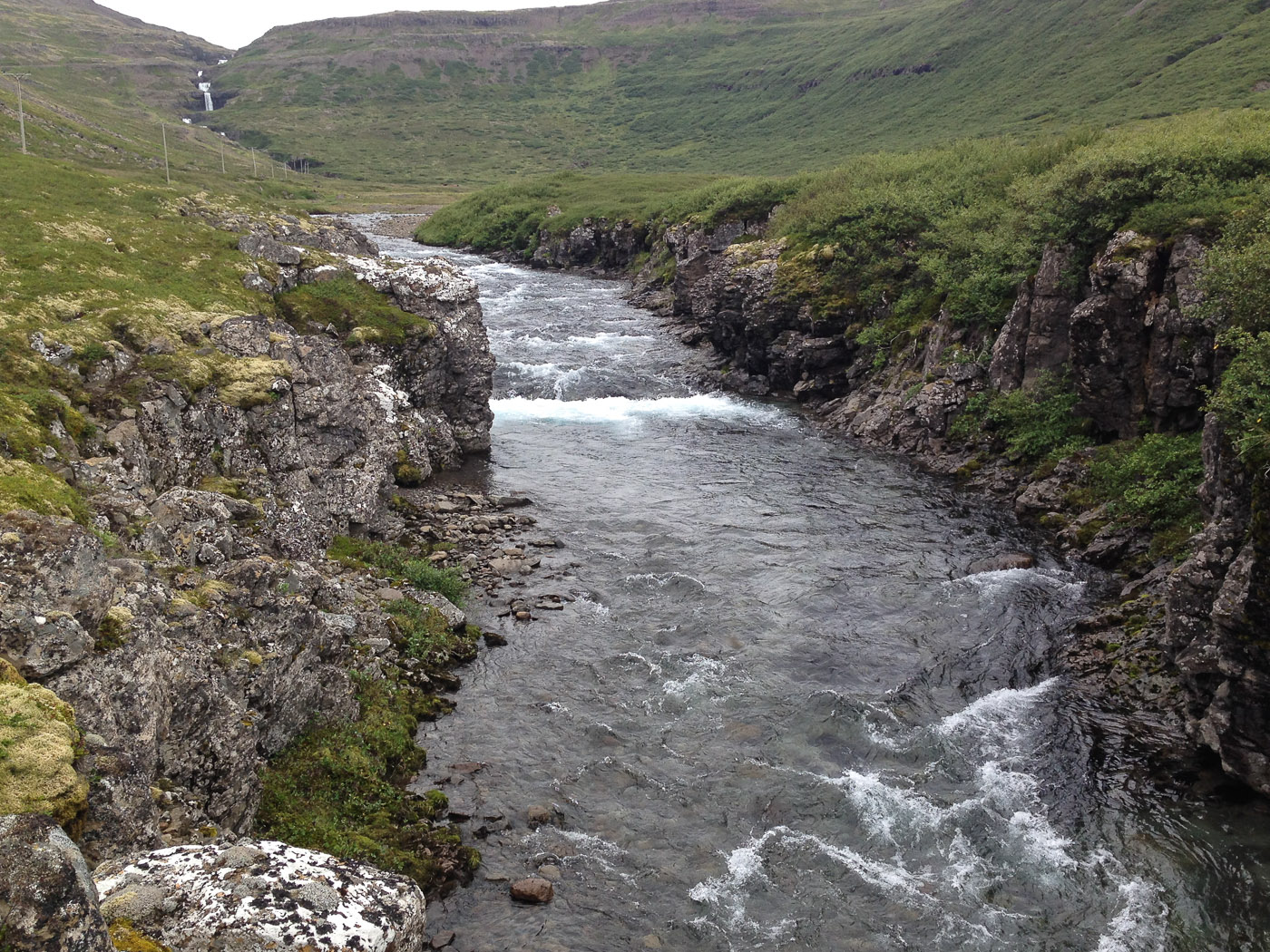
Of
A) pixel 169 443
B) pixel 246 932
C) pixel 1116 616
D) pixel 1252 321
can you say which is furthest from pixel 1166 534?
pixel 169 443

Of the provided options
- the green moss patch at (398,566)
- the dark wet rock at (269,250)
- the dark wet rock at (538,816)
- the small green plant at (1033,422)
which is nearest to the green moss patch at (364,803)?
the dark wet rock at (538,816)

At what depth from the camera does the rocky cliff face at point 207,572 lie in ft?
43.2

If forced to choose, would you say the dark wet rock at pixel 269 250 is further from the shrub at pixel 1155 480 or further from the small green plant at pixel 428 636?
the shrub at pixel 1155 480

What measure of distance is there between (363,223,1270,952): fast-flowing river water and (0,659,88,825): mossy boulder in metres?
7.47

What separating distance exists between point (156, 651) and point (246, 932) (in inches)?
247

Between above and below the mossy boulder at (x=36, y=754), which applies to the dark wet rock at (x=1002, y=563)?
below

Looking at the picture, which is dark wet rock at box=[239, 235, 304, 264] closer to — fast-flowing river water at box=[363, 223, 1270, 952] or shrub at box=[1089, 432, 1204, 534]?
fast-flowing river water at box=[363, 223, 1270, 952]

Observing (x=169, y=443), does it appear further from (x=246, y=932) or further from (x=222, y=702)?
(x=246, y=932)

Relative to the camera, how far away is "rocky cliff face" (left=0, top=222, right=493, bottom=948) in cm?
1317

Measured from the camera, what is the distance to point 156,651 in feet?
49.0

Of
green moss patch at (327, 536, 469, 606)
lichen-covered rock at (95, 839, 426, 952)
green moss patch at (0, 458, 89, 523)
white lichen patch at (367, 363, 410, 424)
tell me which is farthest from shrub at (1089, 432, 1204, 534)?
green moss patch at (0, 458, 89, 523)

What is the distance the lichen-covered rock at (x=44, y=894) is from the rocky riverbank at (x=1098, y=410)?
70.3 ft

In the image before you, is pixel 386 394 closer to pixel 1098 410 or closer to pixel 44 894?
pixel 1098 410

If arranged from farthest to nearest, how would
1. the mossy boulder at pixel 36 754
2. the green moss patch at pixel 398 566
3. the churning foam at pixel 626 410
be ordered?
the churning foam at pixel 626 410 → the green moss patch at pixel 398 566 → the mossy boulder at pixel 36 754
